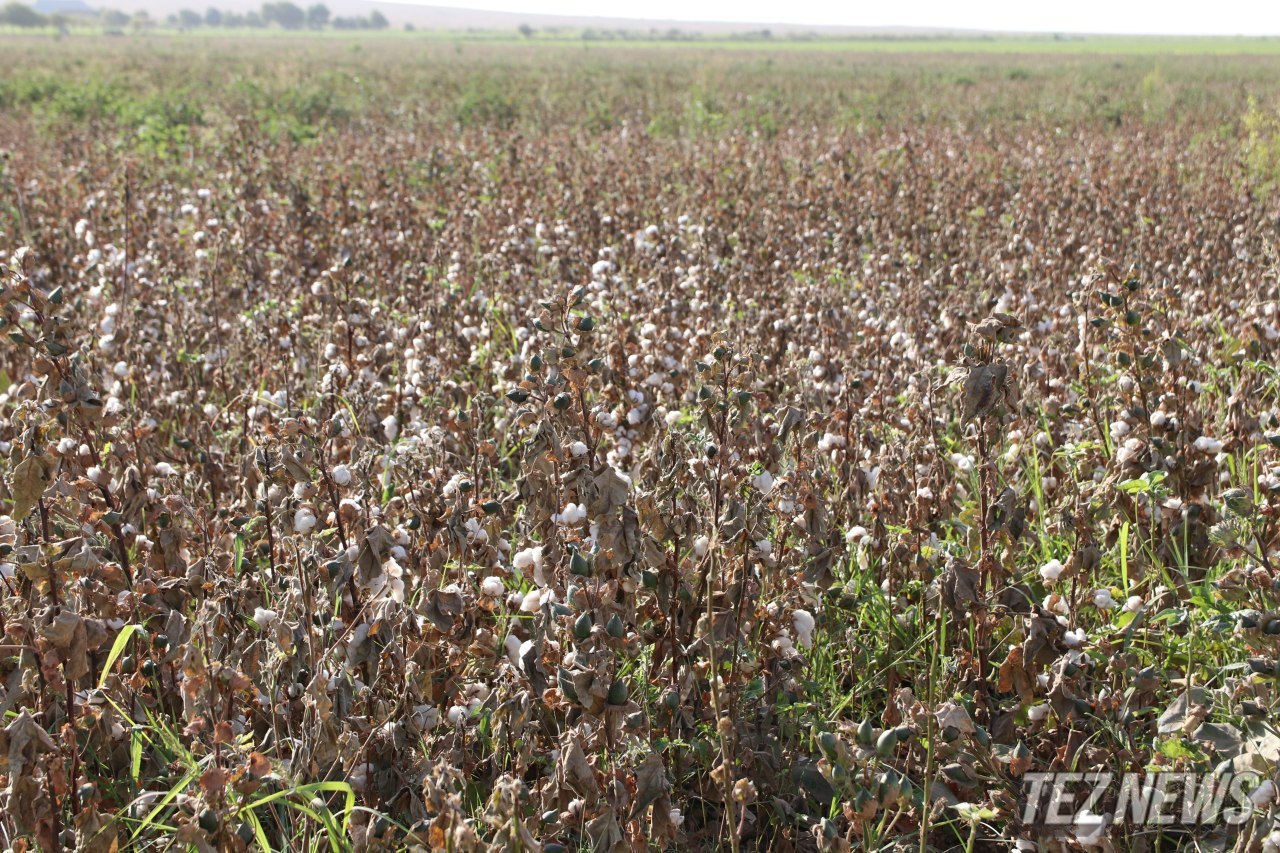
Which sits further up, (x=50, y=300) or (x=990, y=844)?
(x=50, y=300)

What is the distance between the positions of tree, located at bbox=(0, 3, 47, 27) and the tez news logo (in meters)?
149

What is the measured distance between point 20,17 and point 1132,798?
151 metres

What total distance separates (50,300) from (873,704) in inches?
97.1

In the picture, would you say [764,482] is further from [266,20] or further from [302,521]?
[266,20]

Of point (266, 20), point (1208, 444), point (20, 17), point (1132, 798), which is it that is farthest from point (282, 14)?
point (1132, 798)

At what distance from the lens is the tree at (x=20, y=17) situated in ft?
397

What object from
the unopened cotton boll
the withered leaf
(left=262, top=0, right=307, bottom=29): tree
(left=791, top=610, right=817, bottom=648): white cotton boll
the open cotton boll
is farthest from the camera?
(left=262, top=0, right=307, bottom=29): tree

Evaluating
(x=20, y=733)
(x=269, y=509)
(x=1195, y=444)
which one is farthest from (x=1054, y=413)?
(x=20, y=733)

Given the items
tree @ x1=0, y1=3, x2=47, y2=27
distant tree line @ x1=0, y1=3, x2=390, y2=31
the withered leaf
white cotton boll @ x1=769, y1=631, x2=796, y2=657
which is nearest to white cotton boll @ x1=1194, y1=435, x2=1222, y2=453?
white cotton boll @ x1=769, y1=631, x2=796, y2=657

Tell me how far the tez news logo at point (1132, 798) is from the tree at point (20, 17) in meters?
149

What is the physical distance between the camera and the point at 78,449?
298cm

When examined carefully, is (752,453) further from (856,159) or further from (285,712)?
(856,159)

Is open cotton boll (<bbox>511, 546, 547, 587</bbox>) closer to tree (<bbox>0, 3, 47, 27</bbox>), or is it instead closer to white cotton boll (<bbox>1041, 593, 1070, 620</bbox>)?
white cotton boll (<bbox>1041, 593, 1070, 620</bbox>)

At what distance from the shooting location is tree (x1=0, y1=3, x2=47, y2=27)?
12112cm
